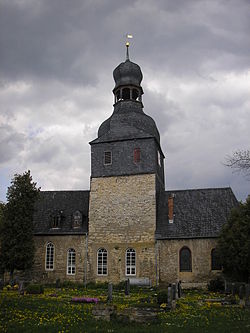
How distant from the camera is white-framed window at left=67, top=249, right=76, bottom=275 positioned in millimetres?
32222

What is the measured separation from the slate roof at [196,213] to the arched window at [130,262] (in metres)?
2.59

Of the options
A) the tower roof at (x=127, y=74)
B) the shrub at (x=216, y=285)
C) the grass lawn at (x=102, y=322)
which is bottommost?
the shrub at (x=216, y=285)

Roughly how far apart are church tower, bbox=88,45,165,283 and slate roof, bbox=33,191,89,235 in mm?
2155

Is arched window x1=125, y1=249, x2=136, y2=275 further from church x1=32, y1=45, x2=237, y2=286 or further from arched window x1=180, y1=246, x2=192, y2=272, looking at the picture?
arched window x1=180, y1=246, x2=192, y2=272

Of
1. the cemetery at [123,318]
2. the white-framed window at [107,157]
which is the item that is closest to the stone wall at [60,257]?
the white-framed window at [107,157]

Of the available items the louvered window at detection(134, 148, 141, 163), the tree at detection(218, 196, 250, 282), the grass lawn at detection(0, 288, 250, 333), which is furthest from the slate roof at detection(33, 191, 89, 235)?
the grass lawn at detection(0, 288, 250, 333)

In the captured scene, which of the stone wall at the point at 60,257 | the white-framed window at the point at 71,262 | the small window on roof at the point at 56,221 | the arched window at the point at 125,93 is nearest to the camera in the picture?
the stone wall at the point at 60,257

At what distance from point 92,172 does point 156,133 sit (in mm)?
7037

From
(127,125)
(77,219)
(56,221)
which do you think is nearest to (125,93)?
(127,125)

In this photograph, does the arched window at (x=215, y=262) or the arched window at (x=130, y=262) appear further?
the arched window at (x=130, y=262)

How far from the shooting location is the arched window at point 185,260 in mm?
30000

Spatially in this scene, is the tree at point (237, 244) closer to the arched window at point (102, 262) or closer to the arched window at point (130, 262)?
the arched window at point (130, 262)

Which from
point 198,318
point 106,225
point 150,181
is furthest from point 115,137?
point 198,318

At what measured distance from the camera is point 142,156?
32719 mm
